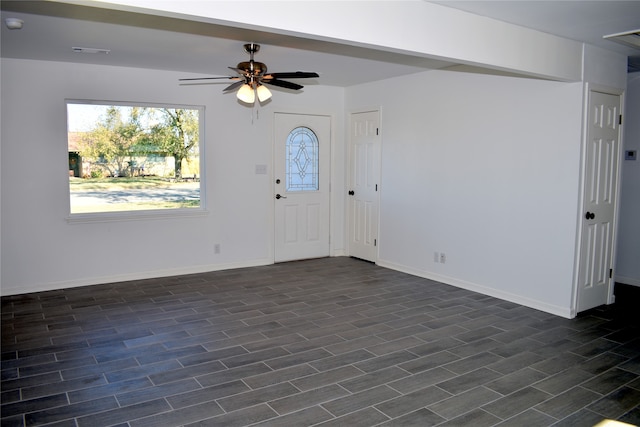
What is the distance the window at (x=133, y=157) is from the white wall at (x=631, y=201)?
5257 millimetres

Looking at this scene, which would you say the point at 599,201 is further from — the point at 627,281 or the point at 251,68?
the point at 251,68

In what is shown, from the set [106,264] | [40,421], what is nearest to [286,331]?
[40,421]

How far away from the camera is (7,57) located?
195 inches

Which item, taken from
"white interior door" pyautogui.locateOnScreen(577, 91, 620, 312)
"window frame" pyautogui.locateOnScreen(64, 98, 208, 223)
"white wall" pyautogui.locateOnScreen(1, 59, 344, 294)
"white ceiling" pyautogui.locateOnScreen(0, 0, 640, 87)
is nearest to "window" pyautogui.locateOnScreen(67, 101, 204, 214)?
"window frame" pyautogui.locateOnScreen(64, 98, 208, 223)

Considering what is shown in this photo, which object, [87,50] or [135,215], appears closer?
[87,50]

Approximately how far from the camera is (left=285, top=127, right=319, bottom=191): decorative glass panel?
22.7ft

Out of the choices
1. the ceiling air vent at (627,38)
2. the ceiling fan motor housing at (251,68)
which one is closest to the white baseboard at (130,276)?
the ceiling fan motor housing at (251,68)

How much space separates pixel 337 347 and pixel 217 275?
2711 millimetres

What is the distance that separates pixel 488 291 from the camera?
Answer: 5.21 meters

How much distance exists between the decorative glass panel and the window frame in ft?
4.16

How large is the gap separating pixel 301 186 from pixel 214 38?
316 centimetres

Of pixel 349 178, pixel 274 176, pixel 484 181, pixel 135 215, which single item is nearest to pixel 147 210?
pixel 135 215

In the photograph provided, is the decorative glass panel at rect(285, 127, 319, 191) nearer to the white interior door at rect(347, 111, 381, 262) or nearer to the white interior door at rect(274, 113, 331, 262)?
the white interior door at rect(274, 113, 331, 262)

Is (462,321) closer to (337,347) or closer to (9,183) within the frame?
(337,347)
